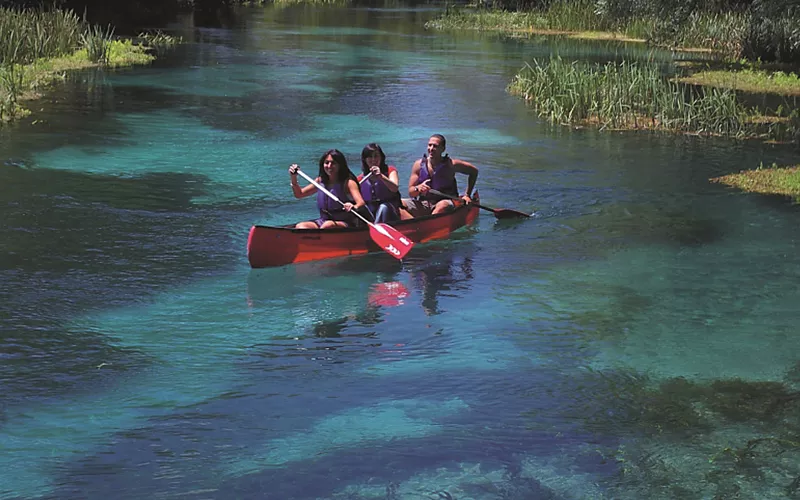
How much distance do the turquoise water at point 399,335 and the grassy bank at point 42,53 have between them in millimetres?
4339

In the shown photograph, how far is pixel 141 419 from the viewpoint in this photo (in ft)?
28.6

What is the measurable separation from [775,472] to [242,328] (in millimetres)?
5498

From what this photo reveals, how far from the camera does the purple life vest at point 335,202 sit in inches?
538

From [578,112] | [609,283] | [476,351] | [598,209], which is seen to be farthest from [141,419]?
[578,112]

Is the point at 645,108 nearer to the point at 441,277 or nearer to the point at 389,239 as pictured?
the point at 441,277

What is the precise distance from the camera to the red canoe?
12.7m

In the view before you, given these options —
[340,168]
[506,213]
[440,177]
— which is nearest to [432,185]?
[440,177]

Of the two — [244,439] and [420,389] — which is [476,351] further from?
[244,439]

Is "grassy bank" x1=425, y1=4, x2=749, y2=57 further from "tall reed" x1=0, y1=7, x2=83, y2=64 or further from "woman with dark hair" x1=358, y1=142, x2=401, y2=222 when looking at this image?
"woman with dark hair" x1=358, y1=142, x2=401, y2=222

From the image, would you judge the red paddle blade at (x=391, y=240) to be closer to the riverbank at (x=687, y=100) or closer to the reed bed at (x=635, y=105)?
the riverbank at (x=687, y=100)

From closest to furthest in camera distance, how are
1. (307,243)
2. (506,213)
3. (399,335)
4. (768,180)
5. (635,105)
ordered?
(399,335)
(307,243)
(506,213)
(768,180)
(635,105)

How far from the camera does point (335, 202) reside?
13641 millimetres

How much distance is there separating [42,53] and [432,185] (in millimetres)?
21595

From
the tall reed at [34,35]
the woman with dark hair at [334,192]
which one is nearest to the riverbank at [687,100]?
the woman with dark hair at [334,192]
